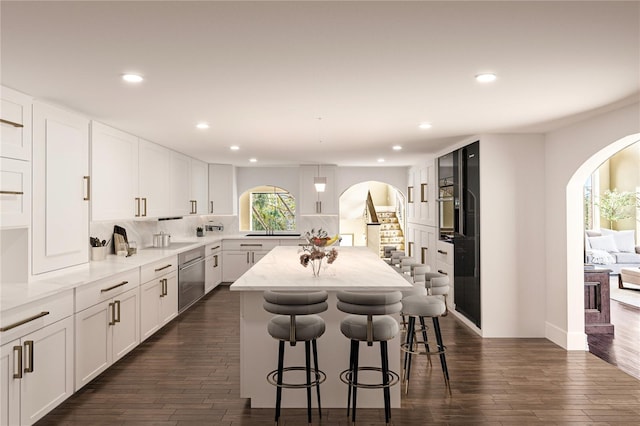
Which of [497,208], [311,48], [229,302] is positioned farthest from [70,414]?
[497,208]

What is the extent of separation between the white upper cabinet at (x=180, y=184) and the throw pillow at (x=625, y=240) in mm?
9394

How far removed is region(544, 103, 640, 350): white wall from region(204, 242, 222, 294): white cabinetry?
5.40 meters

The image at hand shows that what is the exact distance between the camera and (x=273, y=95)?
140 inches

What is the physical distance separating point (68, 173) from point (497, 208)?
15.1ft

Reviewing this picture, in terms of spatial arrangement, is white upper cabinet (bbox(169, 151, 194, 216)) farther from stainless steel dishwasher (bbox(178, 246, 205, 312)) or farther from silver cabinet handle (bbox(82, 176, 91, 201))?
silver cabinet handle (bbox(82, 176, 91, 201))

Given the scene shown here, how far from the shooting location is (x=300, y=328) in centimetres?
313

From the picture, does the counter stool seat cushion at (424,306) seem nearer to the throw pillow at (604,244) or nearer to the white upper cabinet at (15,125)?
the white upper cabinet at (15,125)

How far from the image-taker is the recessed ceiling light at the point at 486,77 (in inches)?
117

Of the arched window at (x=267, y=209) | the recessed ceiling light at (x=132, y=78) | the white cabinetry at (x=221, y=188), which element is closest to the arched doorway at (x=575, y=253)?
the recessed ceiling light at (x=132, y=78)

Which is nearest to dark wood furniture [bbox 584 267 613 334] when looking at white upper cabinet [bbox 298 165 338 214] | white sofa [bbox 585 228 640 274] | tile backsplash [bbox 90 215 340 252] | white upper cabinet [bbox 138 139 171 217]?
white sofa [bbox 585 228 640 274]

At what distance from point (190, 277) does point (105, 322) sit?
282 centimetres

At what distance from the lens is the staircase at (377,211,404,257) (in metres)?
13.2

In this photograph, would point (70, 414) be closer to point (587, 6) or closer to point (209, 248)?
point (587, 6)

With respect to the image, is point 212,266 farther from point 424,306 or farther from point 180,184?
point 424,306
